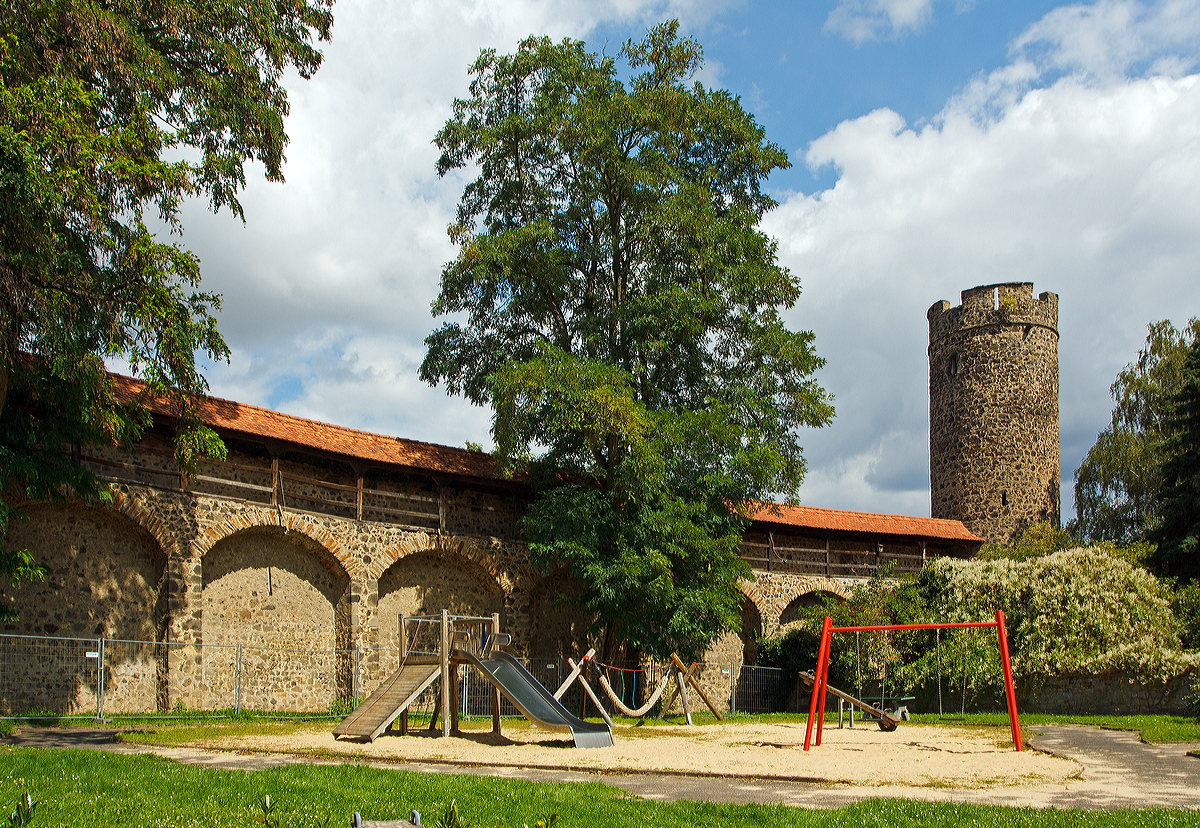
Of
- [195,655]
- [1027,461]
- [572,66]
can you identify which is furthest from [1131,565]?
[195,655]

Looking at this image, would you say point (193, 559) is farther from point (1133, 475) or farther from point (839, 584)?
point (1133, 475)

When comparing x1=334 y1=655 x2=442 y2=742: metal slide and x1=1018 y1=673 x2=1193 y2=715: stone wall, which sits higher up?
x1=334 y1=655 x2=442 y2=742: metal slide

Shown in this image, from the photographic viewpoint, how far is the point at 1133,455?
29406 millimetres

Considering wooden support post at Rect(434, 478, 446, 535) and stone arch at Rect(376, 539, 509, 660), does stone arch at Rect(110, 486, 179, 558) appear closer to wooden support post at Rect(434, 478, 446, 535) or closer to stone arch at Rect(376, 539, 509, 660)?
stone arch at Rect(376, 539, 509, 660)

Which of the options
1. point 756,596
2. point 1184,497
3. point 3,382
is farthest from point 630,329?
point 1184,497

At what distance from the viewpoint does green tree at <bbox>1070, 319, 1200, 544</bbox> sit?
29.5 metres

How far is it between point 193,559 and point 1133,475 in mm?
26085

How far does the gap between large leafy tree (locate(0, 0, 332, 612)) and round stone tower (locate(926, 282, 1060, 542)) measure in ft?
80.2

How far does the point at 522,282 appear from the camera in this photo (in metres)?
21.5

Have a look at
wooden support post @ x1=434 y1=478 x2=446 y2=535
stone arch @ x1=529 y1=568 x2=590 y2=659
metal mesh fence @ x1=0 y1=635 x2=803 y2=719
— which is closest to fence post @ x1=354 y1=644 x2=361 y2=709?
metal mesh fence @ x1=0 y1=635 x2=803 y2=719

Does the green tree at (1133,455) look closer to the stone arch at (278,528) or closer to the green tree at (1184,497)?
the green tree at (1184,497)

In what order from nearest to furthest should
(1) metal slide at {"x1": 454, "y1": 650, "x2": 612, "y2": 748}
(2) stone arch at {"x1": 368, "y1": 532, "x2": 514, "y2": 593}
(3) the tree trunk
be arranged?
1. (1) metal slide at {"x1": 454, "y1": 650, "x2": 612, "y2": 748}
2. (3) the tree trunk
3. (2) stone arch at {"x1": 368, "y1": 532, "x2": 514, "y2": 593}

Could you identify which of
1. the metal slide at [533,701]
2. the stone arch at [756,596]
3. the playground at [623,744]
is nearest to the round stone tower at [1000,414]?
the stone arch at [756,596]

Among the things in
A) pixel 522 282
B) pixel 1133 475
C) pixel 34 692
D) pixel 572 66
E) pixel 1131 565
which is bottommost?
pixel 34 692
